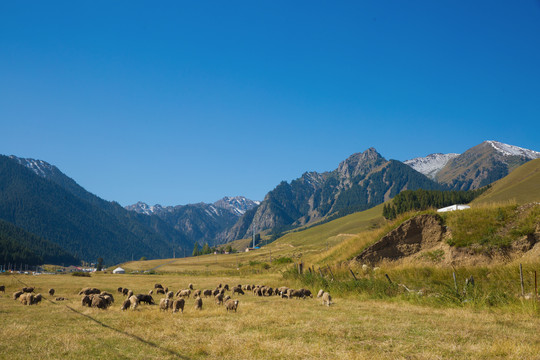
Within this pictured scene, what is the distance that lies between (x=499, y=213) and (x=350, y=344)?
26.8 m

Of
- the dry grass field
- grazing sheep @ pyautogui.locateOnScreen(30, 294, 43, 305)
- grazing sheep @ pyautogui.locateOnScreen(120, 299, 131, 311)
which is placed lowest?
grazing sheep @ pyautogui.locateOnScreen(30, 294, 43, 305)

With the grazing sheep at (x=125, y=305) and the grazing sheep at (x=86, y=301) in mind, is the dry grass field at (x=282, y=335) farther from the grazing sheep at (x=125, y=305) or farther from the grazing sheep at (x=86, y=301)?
the grazing sheep at (x=86, y=301)

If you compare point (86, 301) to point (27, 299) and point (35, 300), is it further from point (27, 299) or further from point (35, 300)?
point (35, 300)

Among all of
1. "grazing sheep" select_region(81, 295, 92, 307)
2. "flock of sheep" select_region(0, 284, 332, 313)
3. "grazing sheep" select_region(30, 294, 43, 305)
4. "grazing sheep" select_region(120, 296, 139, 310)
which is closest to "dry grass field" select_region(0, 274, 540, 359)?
"flock of sheep" select_region(0, 284, 332, 313)

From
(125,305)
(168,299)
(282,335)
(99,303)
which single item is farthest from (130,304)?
(282,335)

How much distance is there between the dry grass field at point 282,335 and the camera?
33.4 feet

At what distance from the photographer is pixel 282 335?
1271 cm

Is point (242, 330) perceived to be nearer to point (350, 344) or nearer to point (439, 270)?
point (350, 344)

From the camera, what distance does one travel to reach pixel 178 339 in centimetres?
1234

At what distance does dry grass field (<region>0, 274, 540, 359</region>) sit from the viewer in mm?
10180

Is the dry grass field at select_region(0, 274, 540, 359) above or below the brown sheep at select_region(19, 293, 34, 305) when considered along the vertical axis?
above

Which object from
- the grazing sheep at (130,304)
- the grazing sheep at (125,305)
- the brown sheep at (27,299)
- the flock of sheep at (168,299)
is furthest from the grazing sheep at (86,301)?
the brown sheep at (27,299)

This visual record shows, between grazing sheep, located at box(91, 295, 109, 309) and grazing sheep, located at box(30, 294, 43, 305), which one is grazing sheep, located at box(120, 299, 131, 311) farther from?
grazing sheep, located at box(30, 294, 43, 305)

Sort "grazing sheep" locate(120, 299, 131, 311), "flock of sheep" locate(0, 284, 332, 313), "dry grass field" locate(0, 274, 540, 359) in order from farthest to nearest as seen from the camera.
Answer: "grazing sheep" locate(120, 299, 131, 311), "flock of sheep" locate(0, 284, 332, 313), "dry grass field" locate(0, 274, 540, 359)
